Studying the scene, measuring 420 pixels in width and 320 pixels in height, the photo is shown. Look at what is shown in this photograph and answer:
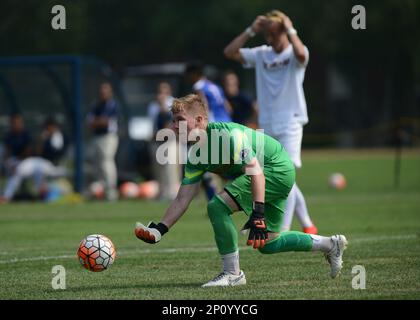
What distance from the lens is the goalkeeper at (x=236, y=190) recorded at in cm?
725

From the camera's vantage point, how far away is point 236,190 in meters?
7.43

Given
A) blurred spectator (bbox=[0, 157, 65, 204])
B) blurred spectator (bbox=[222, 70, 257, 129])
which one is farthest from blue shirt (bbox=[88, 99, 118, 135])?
blurred spectator (bbox=[222, 70, 257, 129])

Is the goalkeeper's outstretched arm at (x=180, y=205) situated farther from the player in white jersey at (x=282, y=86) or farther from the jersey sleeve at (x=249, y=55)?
the jersey sleeve at (x=249, y=55)

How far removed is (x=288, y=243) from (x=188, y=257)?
2097mm

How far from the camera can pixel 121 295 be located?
22.9 feet

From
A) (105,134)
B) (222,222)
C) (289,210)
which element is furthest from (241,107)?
(222,222)

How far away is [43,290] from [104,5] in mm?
30371

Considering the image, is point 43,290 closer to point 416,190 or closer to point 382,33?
point 416,190

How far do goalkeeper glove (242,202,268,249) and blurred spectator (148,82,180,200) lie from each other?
36.8 feet

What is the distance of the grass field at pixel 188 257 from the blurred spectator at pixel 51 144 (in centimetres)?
229

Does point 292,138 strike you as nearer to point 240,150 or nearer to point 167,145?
point 240,150

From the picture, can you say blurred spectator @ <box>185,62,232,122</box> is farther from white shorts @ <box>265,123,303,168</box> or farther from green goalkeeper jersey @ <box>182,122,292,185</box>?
green goalkeeper jersey @ <box>182,122,292,185</box>

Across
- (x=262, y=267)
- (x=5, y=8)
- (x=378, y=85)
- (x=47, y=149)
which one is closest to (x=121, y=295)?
(x=262, y=267)

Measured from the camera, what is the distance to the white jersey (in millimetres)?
10555
